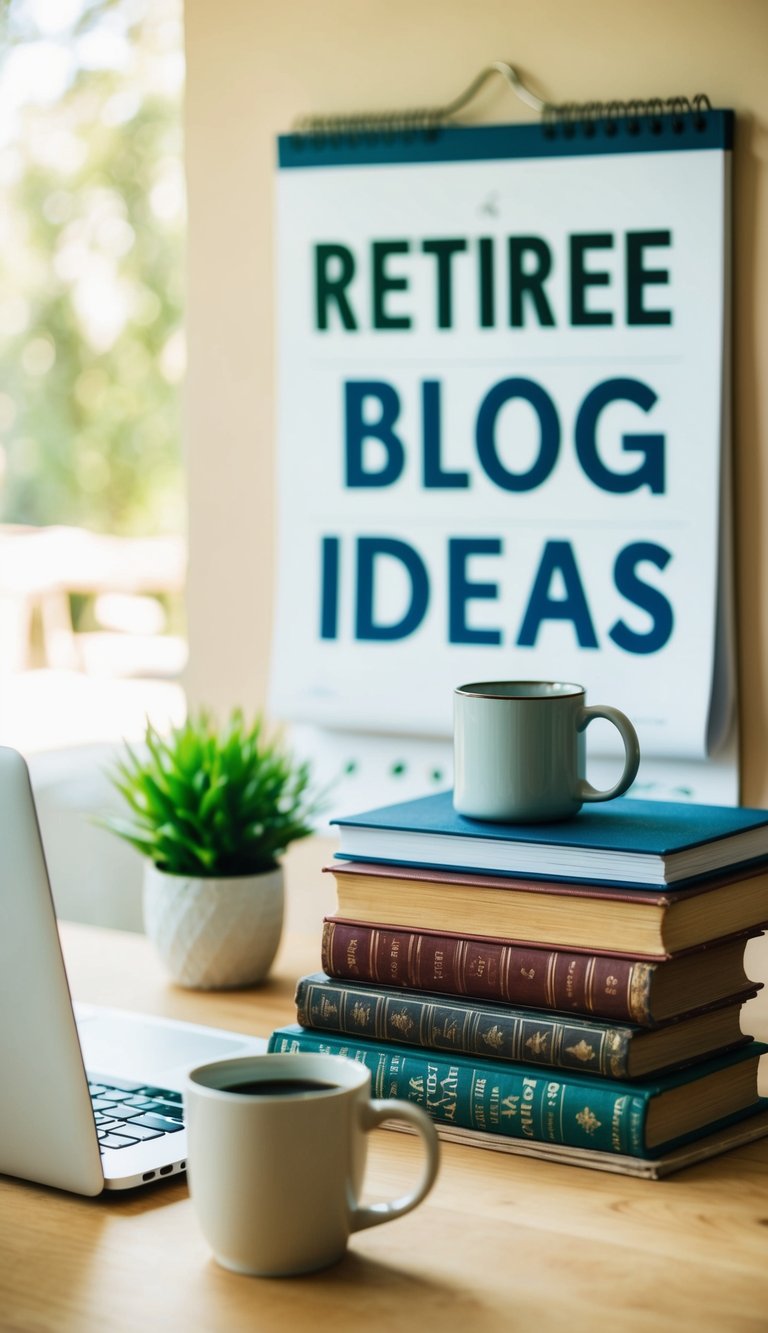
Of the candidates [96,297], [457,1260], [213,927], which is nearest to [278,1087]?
[457,1260]

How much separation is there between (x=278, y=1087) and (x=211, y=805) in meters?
0.55

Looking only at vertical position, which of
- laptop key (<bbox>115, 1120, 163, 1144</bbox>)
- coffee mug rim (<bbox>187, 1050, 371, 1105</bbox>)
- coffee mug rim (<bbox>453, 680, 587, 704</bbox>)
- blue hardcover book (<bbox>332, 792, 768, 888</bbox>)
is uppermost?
coffee mug rim (<bbox>453, 680, 587, 704</bbox>)

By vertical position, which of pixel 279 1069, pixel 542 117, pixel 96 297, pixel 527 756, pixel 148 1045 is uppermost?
pixel 96 297

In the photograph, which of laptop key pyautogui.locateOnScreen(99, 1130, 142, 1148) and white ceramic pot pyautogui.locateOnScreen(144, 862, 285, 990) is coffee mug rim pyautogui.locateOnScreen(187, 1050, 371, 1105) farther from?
white ceramic pot pyautogui.locateOnScreen(144, 862, 285, 990)

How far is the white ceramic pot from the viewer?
1.32 m

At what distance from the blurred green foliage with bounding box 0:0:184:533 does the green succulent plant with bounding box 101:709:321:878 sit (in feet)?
19.4

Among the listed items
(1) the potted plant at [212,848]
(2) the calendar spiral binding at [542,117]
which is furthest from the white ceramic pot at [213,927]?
(2) the calendar spiral binding at [542,117]

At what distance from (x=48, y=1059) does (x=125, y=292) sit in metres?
7.71

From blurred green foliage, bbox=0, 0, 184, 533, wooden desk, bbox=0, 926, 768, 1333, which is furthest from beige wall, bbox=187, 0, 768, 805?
blurred green foliage, bbox=0, 0, 184, 533

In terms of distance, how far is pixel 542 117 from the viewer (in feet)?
5.16

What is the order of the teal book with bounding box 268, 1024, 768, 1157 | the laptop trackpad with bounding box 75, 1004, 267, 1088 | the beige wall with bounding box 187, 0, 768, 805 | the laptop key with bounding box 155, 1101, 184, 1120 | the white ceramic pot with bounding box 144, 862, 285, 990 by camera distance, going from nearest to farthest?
the teal book with bounding box 268, 1024, 768, 1157
the laptop key with bounding box 155, 1101, 184, 1120
the laptop trackpad with bounding box 75, 1004, 267, 1088
the white ceramic pot with bounding box 144, 862, 285, 990
the beige wall with bounding box 187, 0, 768, 805

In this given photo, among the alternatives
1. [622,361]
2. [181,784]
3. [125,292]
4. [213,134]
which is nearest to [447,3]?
[213,134]

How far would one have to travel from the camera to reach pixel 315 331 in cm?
172

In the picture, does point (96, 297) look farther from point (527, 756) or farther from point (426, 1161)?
point (426, 1161)
